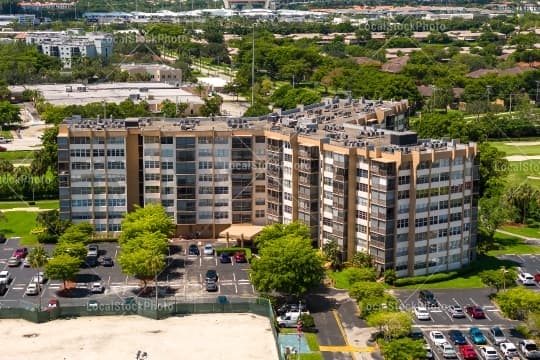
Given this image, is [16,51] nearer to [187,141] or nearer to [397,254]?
[187,141]

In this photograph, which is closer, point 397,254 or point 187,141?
point 397,254

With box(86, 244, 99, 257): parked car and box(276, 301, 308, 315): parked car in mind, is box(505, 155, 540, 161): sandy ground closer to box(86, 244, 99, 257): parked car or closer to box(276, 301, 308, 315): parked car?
box(86, 244, 99, 257): parked car

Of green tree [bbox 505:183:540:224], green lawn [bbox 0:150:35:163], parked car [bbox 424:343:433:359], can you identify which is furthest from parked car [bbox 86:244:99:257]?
green lawn [bbox 0:150:35:163]

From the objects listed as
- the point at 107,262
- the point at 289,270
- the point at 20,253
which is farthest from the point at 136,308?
the point at 20,253

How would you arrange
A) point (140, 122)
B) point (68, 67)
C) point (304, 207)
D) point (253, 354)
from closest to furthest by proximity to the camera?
point (253, 354), point (304, 207), point (140, 122), point (68, 67)

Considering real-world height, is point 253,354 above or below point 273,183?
below

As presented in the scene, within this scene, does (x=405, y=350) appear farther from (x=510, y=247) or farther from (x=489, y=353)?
(x=510, y=247)

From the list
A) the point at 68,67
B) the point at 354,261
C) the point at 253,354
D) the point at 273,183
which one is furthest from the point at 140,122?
the point at 68,67
